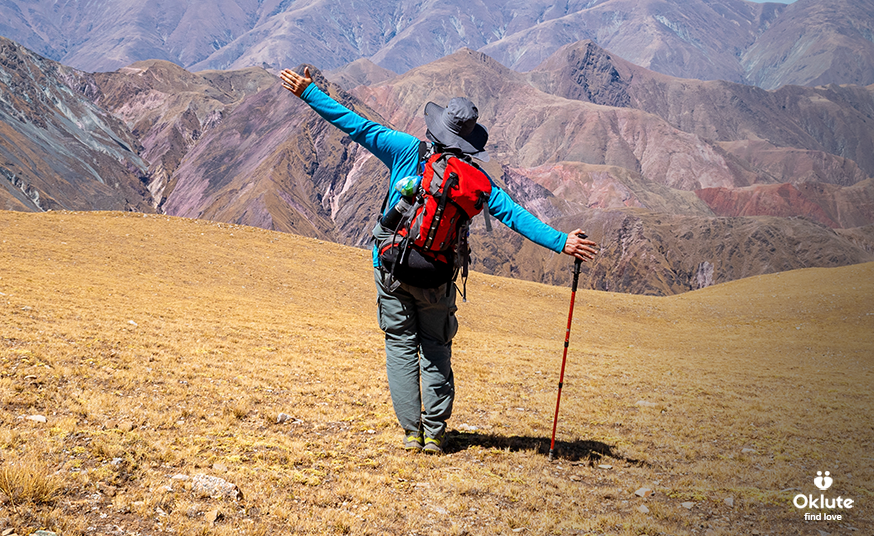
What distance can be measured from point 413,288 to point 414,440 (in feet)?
5.00

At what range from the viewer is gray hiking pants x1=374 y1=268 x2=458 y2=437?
5.72 metres

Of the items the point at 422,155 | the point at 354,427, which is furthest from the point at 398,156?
the point at 354,427

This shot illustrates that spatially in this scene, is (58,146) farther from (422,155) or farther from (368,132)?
(422,155)

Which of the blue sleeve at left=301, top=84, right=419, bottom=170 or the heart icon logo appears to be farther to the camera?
the blue sleeve at left=301, top=84, right=419, bottom=170

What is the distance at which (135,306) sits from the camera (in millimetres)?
12680

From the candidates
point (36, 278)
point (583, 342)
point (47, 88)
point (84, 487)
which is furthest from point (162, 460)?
point (47, 88)

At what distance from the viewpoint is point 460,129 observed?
5645 millimetres

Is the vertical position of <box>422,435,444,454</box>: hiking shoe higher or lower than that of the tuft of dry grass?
higher

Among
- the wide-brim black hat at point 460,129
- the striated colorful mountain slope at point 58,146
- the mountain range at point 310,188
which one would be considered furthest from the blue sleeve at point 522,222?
the striated colorful mountain slope at point 58,146

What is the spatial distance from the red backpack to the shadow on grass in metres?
1.90

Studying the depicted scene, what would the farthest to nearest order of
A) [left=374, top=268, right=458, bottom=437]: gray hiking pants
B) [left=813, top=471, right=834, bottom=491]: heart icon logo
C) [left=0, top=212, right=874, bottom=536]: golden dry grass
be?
[left=374, top=268, right=458, bottom=437]: gray hiking pants
[left=813, top=471, right=834, bottom=491]: heart icon logo
[left=0, top=212, right=874, bottom=536]: golden dry grass

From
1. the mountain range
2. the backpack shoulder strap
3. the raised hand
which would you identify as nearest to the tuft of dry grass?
the backpack shoulder strap

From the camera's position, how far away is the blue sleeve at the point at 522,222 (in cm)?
563

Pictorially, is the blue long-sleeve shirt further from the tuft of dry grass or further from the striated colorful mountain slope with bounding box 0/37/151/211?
the striated colorful mountain slope with bounding box 0/37/151/211
